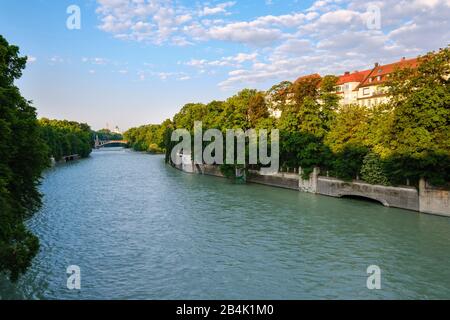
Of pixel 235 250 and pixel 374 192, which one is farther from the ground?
pixel 374 192

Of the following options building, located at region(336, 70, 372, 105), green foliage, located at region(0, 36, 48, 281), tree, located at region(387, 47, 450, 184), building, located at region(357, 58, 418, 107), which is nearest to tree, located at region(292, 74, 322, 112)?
tree, located at region(387, 47, 450, 184)

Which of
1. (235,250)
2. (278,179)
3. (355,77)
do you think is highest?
(355,77)

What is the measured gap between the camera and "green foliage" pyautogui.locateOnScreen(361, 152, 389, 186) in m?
37.4

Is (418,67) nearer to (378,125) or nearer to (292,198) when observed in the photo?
(378,125)

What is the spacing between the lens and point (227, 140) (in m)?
60.7

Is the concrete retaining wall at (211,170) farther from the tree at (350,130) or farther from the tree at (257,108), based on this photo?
the tree at (350,130)

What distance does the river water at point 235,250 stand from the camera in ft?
56.4

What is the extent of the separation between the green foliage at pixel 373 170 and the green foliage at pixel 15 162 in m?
30.0

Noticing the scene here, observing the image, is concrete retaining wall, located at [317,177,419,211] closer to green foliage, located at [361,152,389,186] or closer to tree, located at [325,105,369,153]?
green foliage, located at [361,152,389,186]

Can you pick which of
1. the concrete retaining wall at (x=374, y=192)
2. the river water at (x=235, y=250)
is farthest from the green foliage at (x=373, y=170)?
the river water at (x=235, y=250)

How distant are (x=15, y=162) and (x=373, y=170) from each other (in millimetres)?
31700

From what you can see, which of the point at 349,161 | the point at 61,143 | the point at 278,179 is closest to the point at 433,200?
the point at 349,161

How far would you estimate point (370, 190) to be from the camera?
127ft

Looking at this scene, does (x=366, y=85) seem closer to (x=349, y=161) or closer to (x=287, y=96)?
(x=287, y=96)
